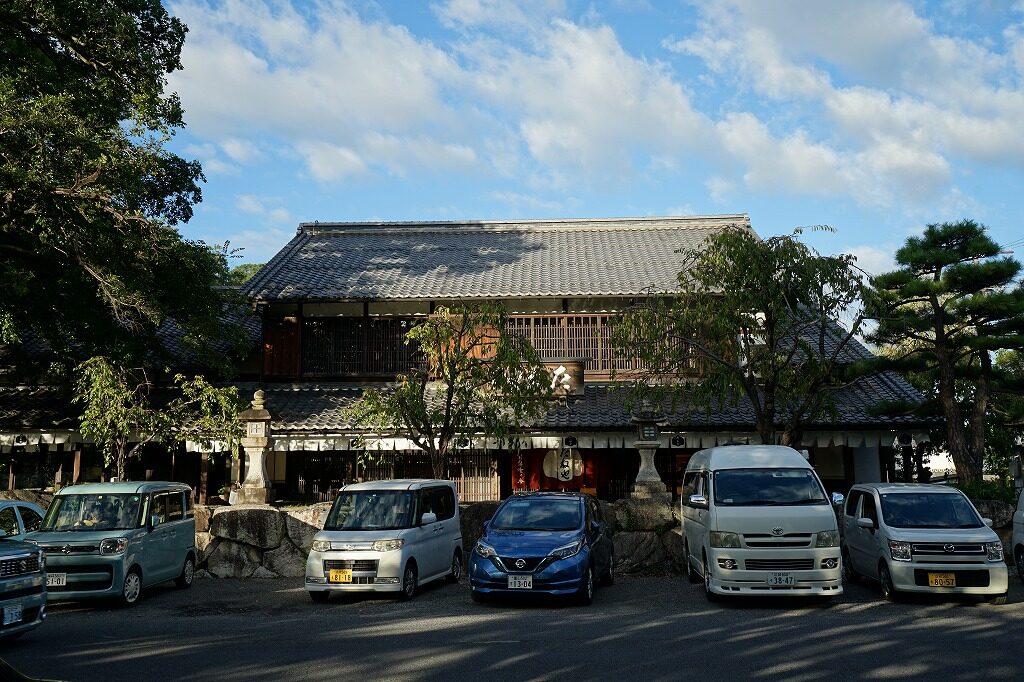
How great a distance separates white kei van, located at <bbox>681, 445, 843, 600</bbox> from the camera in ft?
36.6

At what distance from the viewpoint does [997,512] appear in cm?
1562

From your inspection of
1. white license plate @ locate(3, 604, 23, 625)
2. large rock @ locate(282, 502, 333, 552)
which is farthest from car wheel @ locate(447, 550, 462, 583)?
white license plate @ locate(3, 604, 23, 625)

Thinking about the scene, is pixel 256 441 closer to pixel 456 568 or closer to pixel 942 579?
pixel 456 568

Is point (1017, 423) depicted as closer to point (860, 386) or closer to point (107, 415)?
point (860, 386)

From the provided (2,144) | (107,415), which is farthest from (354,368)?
(2,144)

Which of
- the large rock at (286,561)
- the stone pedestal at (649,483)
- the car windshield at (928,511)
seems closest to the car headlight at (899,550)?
the car windshield at (928,511)

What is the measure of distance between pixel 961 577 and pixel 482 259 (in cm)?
1777

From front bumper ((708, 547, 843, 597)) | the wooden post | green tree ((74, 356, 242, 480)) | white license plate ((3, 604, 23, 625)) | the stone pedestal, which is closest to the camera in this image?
white license plate ((3, 604, 23, 625))

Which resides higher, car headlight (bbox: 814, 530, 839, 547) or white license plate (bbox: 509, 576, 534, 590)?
car headlight (bbox: 814, 530, 839, 547)

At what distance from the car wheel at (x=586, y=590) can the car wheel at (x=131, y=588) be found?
6.85 meters

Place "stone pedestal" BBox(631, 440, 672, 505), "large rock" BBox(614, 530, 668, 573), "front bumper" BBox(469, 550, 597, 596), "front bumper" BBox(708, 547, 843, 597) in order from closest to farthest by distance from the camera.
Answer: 1. "front bumper" BBox(708, 547, 843, 597)
2. "front bumper" BBox(469, 550, 597, 596)
3. "large rock" BBox(614, 530, 668, 573)
4. "stone pedestal" BBox(631, 440, 672, 505)

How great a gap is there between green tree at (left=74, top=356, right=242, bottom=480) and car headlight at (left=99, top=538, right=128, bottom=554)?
510 cm

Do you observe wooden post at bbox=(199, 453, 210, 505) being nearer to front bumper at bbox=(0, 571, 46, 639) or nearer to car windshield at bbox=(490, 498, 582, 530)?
car windshield at bbox=(490, 498, 582, 530)

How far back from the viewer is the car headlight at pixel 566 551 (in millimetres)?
11586
